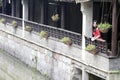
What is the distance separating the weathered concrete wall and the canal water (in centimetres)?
30

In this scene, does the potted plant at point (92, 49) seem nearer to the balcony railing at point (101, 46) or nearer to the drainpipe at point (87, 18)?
the balcony railing at point (101, 46)

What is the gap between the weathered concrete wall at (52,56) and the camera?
19.2 m

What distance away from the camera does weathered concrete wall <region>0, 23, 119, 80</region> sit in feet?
63.0

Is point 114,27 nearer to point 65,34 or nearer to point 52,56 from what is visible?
point 65,34

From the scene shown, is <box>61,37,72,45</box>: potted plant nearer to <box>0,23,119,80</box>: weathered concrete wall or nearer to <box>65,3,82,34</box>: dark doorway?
<box>0,23,119,80</box>: weathered concrete wall

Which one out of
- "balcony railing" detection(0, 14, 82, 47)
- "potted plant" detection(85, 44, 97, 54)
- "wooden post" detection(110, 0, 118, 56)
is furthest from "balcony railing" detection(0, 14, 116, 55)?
"wooden post" detection(110, 0, 118, 56)

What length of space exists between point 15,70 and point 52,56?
3896 mm

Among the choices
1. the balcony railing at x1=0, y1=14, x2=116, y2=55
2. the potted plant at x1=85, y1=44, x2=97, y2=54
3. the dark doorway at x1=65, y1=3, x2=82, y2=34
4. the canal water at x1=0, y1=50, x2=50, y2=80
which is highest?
the dark doorway at x1=65, y1=3, x2=82, y2=34

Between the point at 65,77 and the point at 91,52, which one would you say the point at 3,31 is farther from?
the point at 91,52

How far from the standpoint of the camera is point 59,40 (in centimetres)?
2269

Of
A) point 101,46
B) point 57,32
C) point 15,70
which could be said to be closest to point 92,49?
point 101,46

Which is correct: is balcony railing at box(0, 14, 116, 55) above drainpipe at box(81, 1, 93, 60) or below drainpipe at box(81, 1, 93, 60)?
below

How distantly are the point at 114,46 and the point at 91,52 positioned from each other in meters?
1.22

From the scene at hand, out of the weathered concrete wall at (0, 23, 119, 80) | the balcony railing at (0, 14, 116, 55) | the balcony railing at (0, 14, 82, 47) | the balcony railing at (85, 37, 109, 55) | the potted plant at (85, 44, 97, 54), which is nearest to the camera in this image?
the balcony railing at (85, 37, 109, 55)
